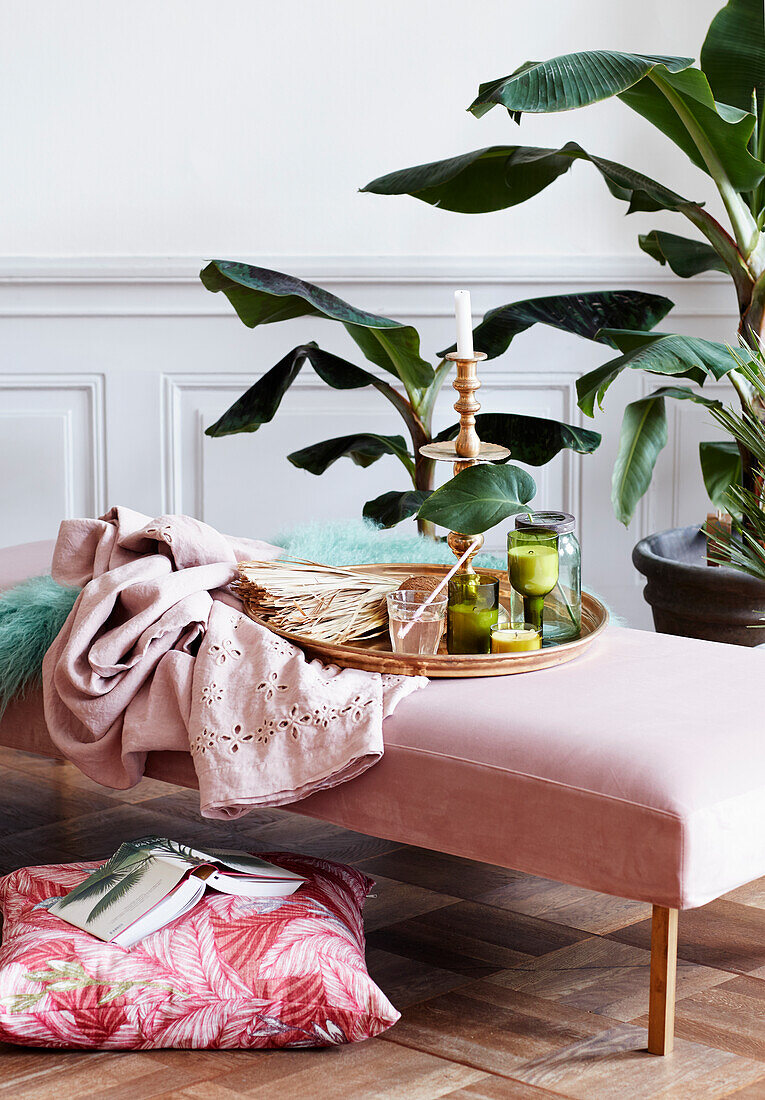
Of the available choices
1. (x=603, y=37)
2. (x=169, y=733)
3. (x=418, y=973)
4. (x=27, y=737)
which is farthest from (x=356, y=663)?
(x=603, y=37)

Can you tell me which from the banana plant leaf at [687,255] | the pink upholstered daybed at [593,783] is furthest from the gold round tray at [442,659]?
the banana plant leaf at [687,255]

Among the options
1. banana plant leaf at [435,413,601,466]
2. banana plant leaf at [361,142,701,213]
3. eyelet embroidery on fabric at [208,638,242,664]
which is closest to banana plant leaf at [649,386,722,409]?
banana plant leaf at [435,413,601,466]

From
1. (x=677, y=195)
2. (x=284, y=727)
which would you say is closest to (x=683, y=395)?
(x=677, y=195)

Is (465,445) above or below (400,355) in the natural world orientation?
below

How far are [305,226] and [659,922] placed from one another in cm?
250

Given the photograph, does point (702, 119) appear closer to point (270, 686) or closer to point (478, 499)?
point (478, 499)

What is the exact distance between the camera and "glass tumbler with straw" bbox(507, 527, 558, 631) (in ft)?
6.06

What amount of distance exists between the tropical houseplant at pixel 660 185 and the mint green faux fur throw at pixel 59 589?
1.40 ft

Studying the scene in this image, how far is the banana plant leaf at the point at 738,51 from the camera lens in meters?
2.80

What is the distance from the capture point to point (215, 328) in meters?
3.56

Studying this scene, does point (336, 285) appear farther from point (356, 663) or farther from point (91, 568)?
point (356, 663)

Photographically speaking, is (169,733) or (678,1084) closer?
(678,1084)

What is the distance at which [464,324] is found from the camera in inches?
72.5

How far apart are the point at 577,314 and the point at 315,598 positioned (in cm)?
114
